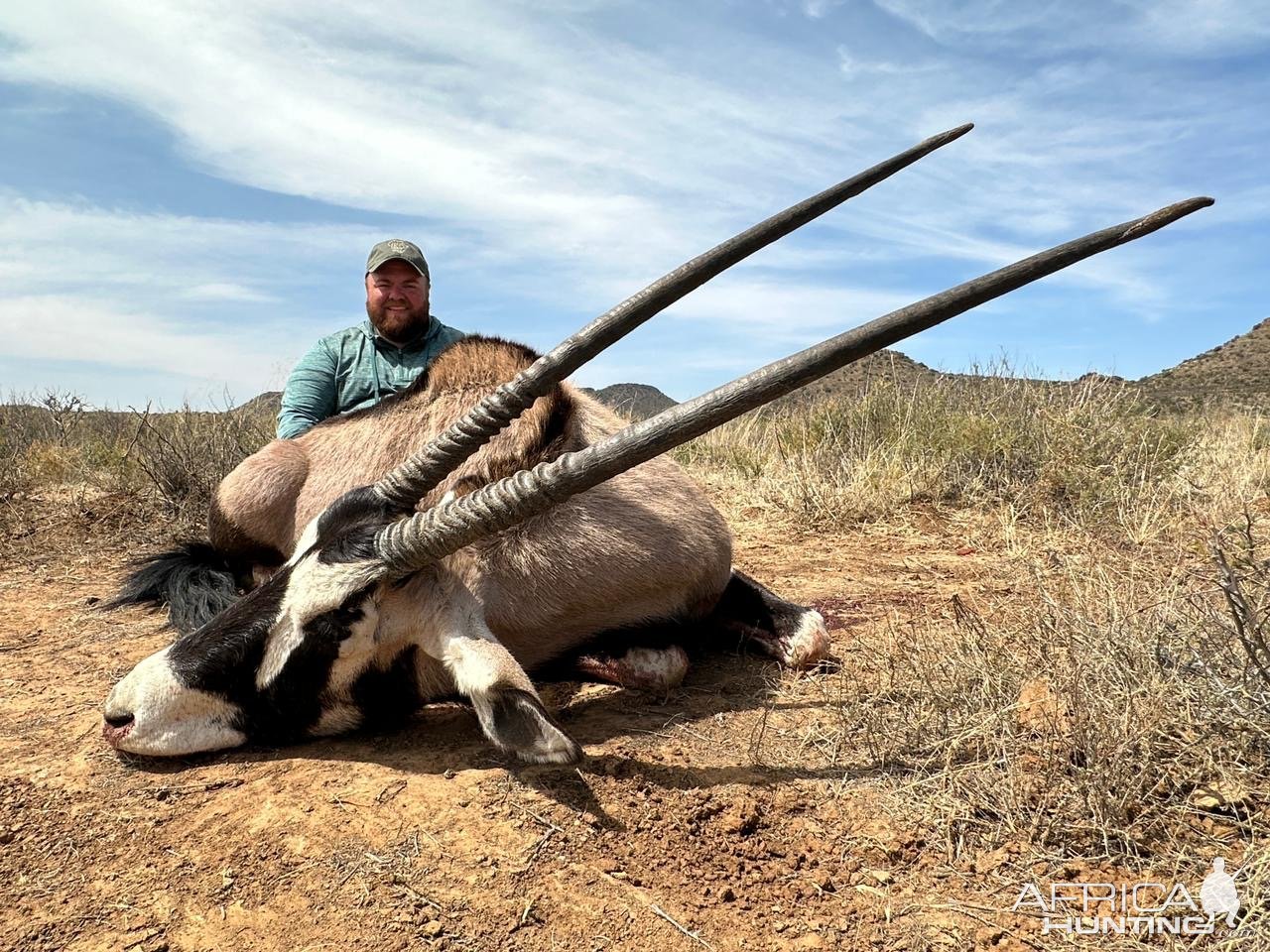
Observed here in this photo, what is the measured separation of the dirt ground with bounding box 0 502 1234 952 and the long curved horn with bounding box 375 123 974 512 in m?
0.97

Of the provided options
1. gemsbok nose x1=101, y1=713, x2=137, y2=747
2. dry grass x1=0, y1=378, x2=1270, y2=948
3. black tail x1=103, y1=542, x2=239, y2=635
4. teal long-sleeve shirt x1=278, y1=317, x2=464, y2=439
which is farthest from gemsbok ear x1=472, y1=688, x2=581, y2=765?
teal long-sleeve shirt x1=278, y1=317, x2=464, y2=439

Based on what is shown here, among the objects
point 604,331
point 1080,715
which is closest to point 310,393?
point 604,331

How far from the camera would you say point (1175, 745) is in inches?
88.5

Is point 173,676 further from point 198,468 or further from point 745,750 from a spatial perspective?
point 198,468

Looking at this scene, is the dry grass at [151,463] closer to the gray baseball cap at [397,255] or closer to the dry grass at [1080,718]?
the gray baseball cap at [397,255]

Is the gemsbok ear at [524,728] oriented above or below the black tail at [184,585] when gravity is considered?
above

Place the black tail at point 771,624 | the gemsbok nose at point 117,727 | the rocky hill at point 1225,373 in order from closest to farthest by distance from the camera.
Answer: the gemsbok nose at point 117,727 → the black tail at point 771,624 → the rocky hill at point 1225,373

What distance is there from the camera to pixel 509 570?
10.7 feet

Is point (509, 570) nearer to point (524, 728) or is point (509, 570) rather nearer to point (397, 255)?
point (524, 728)

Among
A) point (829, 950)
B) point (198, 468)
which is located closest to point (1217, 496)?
point (829, 950)

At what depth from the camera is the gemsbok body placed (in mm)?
2490

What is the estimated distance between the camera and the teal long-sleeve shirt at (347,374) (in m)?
5.59

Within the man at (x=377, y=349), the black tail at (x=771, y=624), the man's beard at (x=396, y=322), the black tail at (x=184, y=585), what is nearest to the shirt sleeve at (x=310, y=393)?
the man at (x=377, y=349)

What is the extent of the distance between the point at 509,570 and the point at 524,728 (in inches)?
32.0
